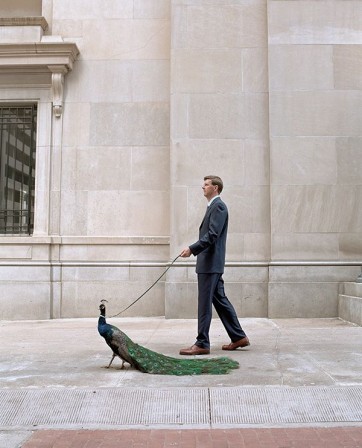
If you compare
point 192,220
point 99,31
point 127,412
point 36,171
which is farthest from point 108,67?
point 127,412

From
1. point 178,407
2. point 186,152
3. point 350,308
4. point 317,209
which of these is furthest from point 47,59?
point 178,407

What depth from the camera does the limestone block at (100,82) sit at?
34.3 ft

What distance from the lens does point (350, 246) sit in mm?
9469

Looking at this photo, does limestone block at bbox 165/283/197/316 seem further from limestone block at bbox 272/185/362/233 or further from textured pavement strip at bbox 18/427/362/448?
textured pavement strip at bbox 18/427/362/448

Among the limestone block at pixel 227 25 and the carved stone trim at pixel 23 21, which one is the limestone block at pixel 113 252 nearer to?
the limestone block at pixel 227 25

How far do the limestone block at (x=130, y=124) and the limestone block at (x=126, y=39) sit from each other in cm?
108

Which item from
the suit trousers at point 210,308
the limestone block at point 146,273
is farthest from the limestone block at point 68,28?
the suit trousers at point 210,308

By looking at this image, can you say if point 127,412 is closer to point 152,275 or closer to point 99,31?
point 152,275

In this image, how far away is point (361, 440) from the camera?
359 cm

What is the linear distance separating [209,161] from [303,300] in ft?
10.4

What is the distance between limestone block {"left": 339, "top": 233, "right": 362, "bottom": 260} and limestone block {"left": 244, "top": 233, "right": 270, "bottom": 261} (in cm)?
137

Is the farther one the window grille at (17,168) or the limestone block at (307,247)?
the window grille at (17,168)

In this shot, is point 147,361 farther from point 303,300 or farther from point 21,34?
point 21,34

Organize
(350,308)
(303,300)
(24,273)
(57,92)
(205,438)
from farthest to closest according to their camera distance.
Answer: (57,92), (24,273), (303,300), (350,308), (205,438)
